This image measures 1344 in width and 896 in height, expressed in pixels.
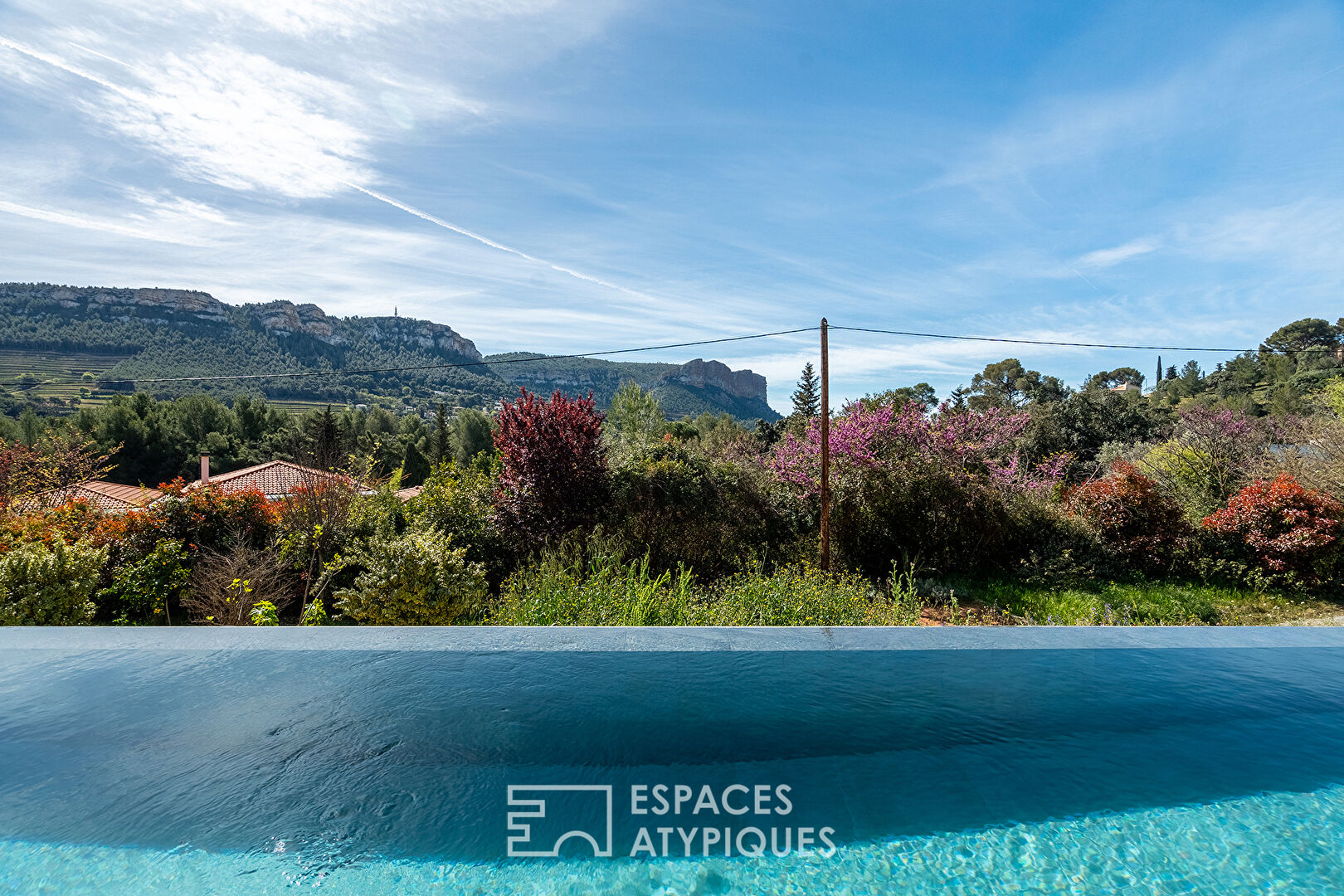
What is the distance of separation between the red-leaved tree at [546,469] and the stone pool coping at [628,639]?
405 cm

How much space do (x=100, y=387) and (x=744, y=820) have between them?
59.5 m

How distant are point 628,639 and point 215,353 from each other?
63973 millimetres

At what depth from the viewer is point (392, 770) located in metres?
2.81

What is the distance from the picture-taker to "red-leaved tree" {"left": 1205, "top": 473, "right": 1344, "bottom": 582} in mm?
8109

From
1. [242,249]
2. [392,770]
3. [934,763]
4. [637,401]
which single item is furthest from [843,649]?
[637,401]

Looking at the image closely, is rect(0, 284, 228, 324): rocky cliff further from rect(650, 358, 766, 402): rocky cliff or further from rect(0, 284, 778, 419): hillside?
rect(650, 358, 766, 402): rocky cliff

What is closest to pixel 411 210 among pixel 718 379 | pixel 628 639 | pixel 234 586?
pixel 234 586

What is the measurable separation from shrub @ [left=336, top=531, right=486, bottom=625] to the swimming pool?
1.29 m

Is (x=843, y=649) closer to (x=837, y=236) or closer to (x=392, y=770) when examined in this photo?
(x=392, y=770)

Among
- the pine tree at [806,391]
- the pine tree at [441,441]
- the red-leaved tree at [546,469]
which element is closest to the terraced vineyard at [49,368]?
the pine tree at [441,441]

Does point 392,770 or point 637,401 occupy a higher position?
point 637,401

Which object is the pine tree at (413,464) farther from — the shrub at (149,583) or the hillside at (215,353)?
the shrub at (149,583)

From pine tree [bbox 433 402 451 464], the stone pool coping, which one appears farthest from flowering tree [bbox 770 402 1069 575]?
pine tree [bbox 433 402 451 464]

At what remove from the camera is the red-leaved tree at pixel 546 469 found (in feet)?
28.1
